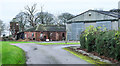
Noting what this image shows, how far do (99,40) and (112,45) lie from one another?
257cm

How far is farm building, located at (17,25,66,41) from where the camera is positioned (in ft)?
188

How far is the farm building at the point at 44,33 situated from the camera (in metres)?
57.2

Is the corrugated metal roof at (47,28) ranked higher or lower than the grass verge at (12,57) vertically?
higher

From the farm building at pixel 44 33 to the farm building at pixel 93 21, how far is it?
9.51m

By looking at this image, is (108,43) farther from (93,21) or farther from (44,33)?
(44,33)

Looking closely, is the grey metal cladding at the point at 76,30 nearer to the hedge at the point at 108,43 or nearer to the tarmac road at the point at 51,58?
the hedge at the point at 108,43

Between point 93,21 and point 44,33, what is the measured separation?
18.9 metres

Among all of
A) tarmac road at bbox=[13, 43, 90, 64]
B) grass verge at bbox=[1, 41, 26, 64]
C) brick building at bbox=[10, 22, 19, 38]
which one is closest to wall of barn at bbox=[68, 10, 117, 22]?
tarmac road at bbox=[13, 43, 90, 64]

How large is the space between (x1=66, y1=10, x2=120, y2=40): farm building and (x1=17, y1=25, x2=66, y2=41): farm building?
9.51 metres

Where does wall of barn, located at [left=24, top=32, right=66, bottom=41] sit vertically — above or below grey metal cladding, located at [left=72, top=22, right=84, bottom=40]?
below

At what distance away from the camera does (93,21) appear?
44.8 meters

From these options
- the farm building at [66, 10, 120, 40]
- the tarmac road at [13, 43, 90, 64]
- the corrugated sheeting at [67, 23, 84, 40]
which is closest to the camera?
the tarmac road at [13, 43, 90, 64]

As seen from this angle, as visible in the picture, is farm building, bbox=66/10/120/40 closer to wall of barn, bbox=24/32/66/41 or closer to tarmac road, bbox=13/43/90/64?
wall of barn, bbox=24/32/66/41

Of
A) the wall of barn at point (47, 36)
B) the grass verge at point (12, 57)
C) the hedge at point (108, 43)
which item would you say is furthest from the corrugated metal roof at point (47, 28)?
the grass verge at point (12, 57)
